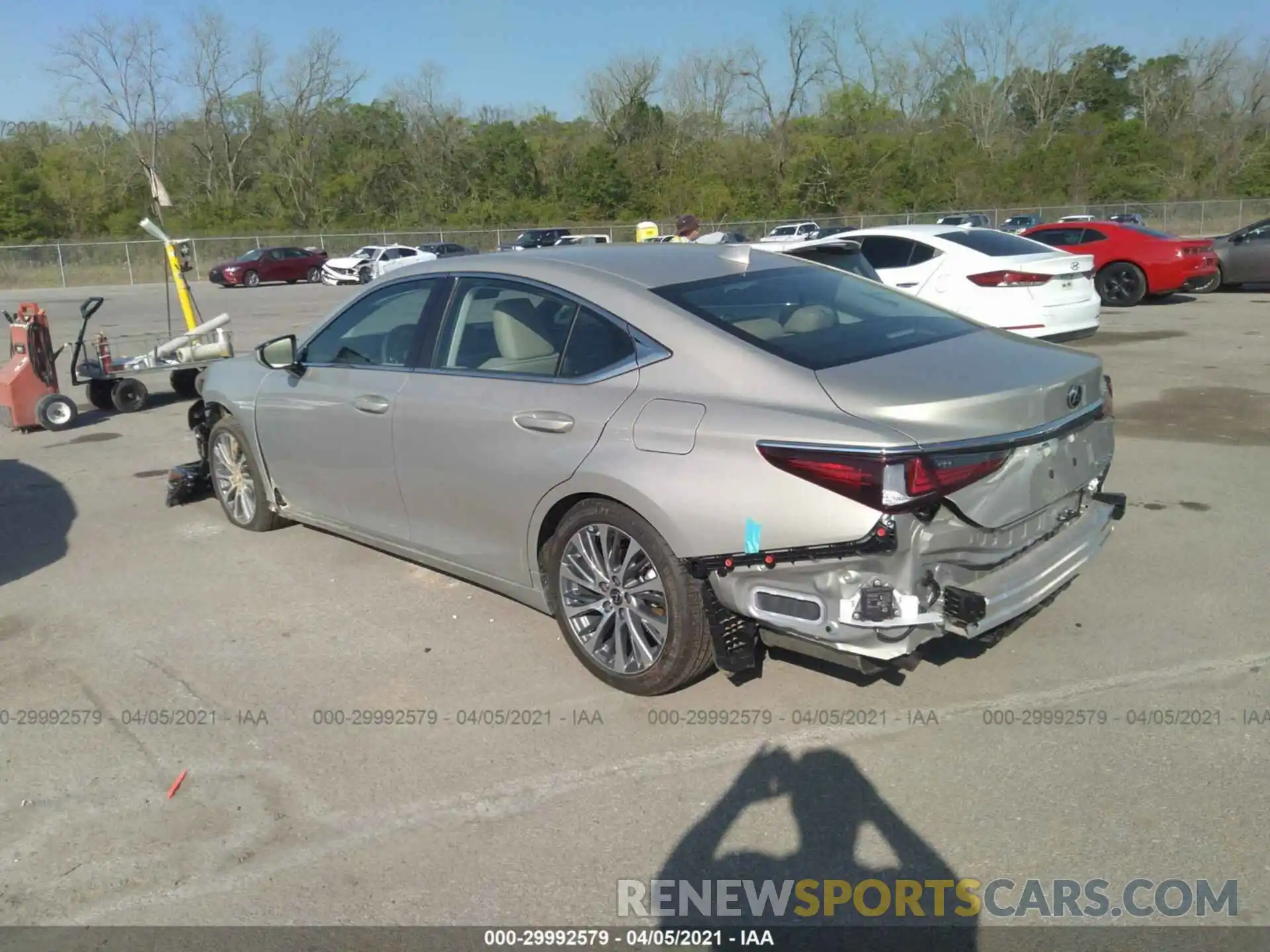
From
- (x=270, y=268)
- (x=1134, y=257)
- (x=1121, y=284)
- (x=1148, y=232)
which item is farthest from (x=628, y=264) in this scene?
(x=270, y=268)

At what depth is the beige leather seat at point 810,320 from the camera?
14.0 feet

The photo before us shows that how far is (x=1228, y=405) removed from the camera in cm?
948

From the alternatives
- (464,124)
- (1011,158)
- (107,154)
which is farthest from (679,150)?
(107,154)

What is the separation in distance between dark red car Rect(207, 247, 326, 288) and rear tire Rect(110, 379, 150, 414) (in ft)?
107

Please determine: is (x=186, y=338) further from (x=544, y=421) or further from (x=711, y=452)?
(x=711, y=452)

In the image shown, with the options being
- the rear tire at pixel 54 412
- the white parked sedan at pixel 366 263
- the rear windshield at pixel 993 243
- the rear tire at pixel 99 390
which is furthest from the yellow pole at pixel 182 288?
the white parked sedan at pixel 366 263

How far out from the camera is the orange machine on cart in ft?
32.5

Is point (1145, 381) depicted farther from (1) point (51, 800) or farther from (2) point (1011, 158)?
(2) point (1011, 158)

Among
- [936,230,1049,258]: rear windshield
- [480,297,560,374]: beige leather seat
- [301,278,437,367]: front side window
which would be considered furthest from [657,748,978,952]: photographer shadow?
[936,230,1049,258]: rear windshield

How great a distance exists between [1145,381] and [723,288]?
799cm

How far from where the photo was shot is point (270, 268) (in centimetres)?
4250

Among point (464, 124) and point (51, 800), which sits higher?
point (464, 124)

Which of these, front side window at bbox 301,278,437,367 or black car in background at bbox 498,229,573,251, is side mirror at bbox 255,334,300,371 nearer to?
front side window at bbox 301,278,437,367

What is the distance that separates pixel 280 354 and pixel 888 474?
12.4 feet
